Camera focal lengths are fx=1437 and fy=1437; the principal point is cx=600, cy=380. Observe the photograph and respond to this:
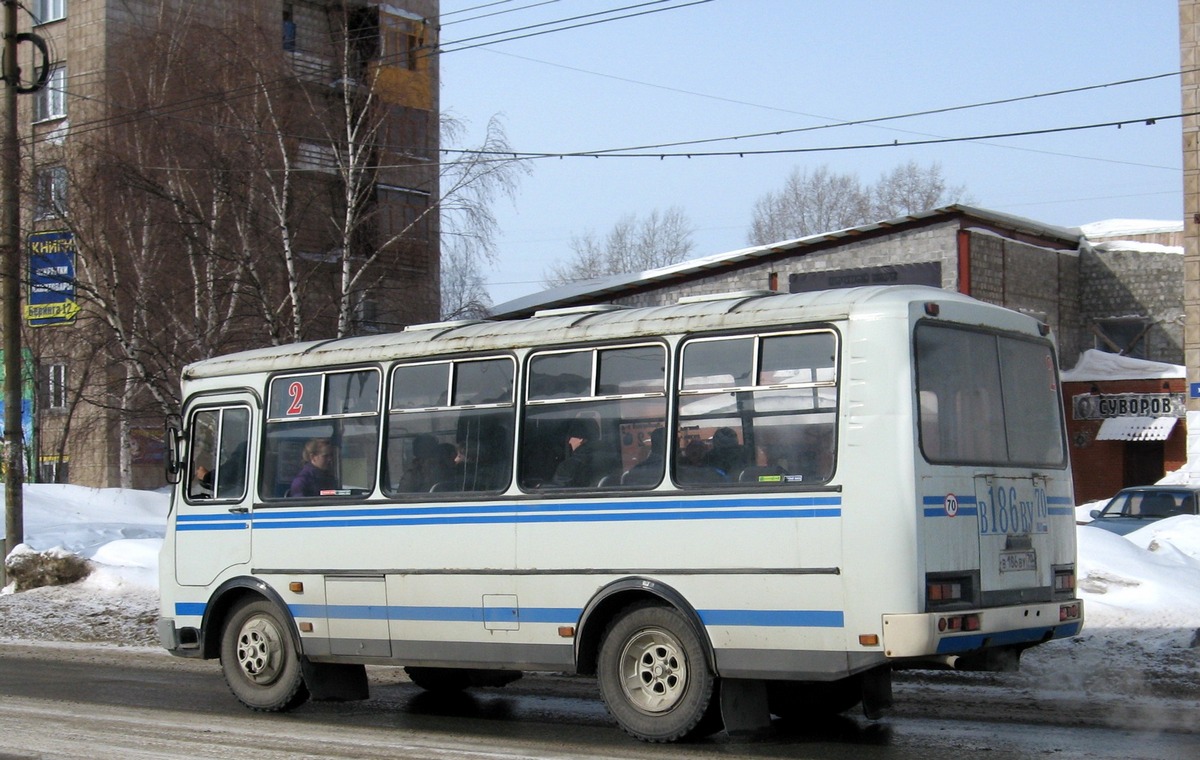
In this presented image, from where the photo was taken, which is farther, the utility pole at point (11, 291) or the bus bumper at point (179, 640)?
the utility pole at point (11, 291)

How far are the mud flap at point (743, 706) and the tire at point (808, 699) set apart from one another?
596mm

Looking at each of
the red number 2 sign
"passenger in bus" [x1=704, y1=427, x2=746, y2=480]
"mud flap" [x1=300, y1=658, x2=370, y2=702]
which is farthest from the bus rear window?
"mud flap" [x1=300, y1=658, x2=370, y2=702]

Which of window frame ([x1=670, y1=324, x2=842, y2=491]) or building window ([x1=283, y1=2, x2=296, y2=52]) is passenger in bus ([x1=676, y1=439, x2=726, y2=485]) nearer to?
window frame ([x1=670, y1=324, x2=842, y2=491])

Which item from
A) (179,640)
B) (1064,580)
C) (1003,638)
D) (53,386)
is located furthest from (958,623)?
(53,386)

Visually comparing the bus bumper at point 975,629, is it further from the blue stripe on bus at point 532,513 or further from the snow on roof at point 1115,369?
the snow on roof at point 1115,369

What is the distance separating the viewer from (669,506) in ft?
28.8

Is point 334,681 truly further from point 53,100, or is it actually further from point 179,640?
point 53,100

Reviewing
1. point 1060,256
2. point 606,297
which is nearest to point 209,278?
point 606,297

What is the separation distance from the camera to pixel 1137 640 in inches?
469

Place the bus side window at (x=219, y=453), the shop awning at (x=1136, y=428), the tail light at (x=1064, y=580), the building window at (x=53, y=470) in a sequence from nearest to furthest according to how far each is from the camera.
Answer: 1. the tail light at (x=1064, y=580)
2. the bus side window at (x=219, y=453)
3. the shop awning at (x=1136, y=428)
4. the building window at (x=53, y=470)

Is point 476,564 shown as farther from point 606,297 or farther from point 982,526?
point 606,297

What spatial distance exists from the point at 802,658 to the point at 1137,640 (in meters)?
4.99

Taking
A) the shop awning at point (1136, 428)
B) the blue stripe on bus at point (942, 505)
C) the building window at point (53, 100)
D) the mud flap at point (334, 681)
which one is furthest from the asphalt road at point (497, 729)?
the building window at point (53, 100)

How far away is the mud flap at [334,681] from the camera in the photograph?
10906 millimetres
